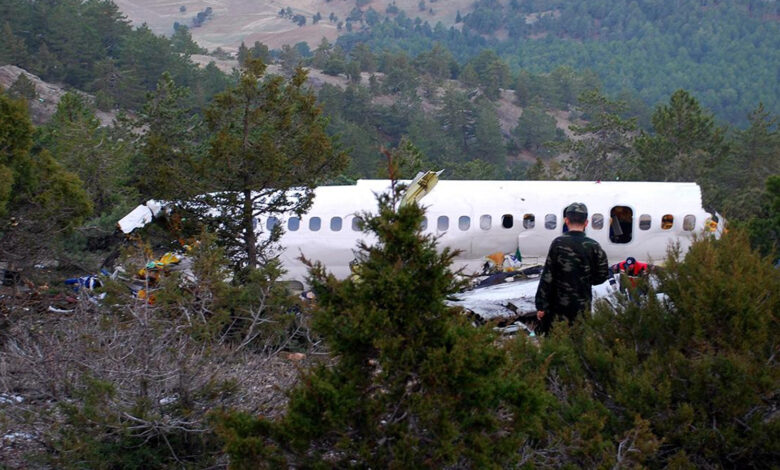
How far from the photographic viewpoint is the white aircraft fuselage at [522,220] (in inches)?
828

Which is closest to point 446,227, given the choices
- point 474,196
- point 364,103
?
point 474,196

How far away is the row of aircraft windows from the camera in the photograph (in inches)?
826

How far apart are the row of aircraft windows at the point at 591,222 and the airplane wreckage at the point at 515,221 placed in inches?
1.0

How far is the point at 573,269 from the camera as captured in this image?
7.84 metres

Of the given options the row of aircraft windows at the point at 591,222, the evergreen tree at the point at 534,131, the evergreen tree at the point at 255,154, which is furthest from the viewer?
the evergreen tree at the point at 534,131

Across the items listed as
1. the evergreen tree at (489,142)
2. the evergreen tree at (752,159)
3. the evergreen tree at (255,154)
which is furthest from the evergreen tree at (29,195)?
the evergreen tree at (489,142)

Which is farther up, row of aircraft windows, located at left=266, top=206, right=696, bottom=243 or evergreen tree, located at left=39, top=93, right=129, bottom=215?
evergreen tree, located at left=39, top=93, right=129, bottom=215

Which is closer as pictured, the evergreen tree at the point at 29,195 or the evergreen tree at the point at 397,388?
the evergreen tree at the point at 397,388

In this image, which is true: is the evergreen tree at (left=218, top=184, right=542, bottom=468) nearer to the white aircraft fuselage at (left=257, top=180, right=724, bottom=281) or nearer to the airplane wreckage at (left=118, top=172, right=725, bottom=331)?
the airplane wreckage at (left=118, top=172, right=725, bottom=331)

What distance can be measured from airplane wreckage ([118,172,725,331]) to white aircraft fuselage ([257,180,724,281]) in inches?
1.0

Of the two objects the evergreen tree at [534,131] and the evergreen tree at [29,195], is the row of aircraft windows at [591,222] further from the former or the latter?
the evergreen tree at [534,131]

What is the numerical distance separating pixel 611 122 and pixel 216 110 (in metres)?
40.7

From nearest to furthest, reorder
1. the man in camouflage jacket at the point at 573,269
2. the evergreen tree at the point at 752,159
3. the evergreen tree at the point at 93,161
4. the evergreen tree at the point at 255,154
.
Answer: the man in camouflage jacket at the point at 573,269, the evergreen tree at the point at 255,154, the evergreen tree at the point at 93,161, the evergreen tree at the point at 752,159

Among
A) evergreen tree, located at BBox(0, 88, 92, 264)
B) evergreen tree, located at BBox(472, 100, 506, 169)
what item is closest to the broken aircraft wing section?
evergreen tree, located at BBox(0, 88, 92, 264)
